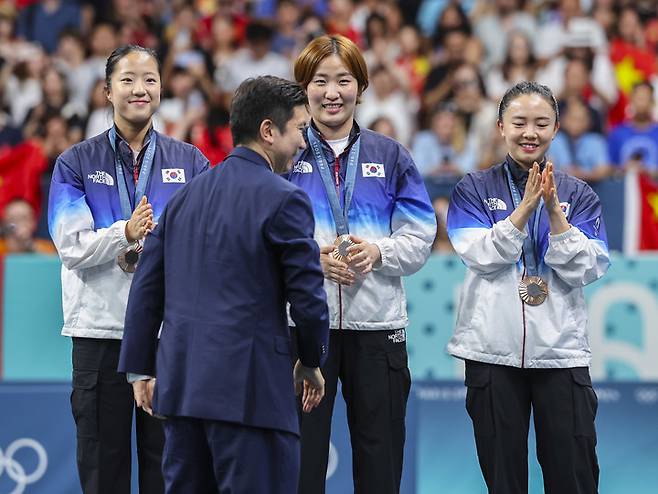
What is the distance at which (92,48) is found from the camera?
14.7 m

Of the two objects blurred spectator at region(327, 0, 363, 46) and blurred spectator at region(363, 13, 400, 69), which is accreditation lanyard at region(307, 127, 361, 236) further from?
blurred spectator at region(327, 0, 363, 46)

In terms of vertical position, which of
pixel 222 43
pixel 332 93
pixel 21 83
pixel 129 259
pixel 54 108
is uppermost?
pixel 222 43

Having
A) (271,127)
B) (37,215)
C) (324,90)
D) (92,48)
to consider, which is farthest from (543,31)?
(271,127)

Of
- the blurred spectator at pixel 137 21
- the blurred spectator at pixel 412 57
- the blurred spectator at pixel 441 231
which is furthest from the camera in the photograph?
the blurred spectator at pixel 137 21

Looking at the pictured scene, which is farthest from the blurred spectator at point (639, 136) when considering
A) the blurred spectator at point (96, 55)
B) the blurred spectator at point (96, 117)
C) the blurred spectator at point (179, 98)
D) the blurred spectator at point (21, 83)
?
the blurred spectator at point (21, 83)

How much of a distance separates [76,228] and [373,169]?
1.38 m

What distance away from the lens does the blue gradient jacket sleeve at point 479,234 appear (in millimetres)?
5680

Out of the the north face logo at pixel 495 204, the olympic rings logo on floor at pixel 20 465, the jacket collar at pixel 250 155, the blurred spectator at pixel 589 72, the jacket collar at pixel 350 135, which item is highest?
the blurred spectator at pixel 589 72

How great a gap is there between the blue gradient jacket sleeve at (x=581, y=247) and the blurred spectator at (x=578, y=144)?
18.4 ft

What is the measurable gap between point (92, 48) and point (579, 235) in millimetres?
10086

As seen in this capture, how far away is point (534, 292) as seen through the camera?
575 centimetres

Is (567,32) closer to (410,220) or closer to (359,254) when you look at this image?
(410,220)

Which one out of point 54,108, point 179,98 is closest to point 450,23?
point 179,98

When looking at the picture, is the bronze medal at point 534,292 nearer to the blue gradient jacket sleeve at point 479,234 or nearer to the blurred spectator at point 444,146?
the blue gradient jacket sleeve at point 479,234
